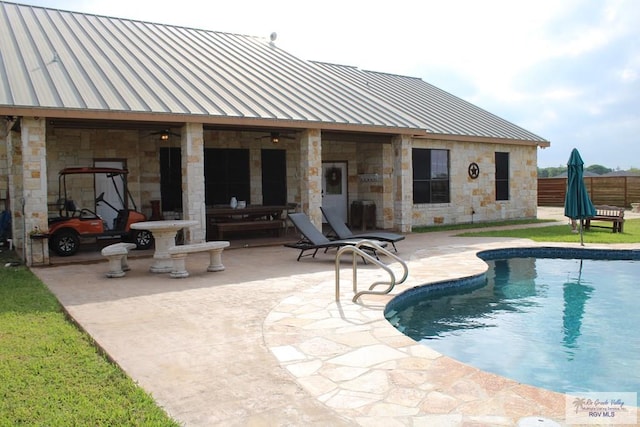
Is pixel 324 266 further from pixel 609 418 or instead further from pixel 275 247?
pixel 609 418

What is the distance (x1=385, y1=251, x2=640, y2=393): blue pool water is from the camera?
4.77 meters

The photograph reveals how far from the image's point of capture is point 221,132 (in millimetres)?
14305

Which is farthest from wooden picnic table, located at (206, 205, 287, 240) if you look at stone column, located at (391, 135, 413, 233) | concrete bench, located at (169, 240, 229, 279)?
concrete bench, located at (169, 240, 229, 279)

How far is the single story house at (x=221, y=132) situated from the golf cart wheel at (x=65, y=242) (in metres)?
0.55

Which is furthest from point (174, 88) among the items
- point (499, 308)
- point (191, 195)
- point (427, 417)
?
point (427, 417)

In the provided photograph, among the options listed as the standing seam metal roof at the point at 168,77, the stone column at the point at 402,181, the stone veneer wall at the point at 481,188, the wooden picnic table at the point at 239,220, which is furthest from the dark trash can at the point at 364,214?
the wooden picnic table at the point at 239,220

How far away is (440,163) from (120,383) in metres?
14.0

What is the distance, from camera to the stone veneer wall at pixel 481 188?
642 inches

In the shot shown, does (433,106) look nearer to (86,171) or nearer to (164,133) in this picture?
(164,133)

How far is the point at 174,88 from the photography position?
1129cm

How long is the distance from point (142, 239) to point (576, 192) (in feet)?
33.8

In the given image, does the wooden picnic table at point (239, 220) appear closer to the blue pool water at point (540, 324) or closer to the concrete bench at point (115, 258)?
the concrete bench at point (115, 258)

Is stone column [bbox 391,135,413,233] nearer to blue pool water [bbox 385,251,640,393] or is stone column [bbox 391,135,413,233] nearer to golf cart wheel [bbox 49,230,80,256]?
blue pool water [bbox 385,251,640,393]

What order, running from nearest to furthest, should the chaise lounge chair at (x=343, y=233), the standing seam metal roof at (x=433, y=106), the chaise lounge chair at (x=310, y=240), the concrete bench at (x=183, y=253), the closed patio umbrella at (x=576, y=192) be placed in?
the concrete bench at (x=183, y=253)
the chaise lounge chair at (x=310, y=240)
the chaise lounge chair at (x=343, y=233)
the closed patio umbrella at (x=576, y=192)
the standing seam metal roof at (x=433, y=106)
